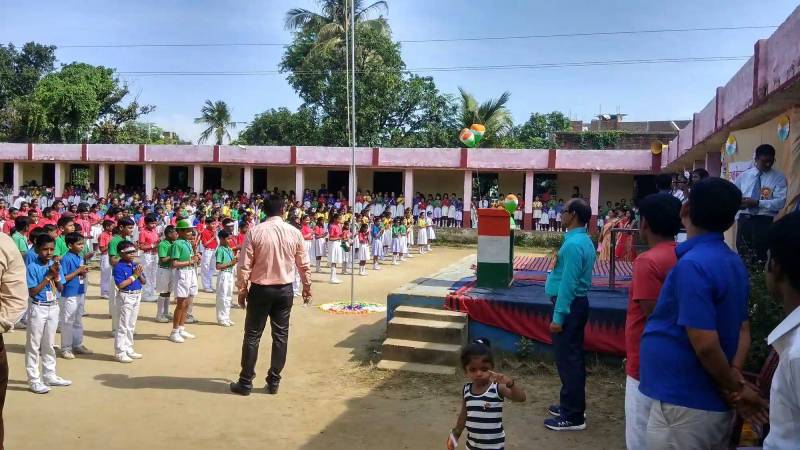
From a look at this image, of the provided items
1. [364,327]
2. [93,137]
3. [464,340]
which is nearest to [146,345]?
[364,327]

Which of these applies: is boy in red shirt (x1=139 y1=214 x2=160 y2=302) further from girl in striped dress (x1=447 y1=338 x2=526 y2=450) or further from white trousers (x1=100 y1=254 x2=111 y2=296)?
girl in striped dress (x1=447 y1=338 x2=526 y2=450)

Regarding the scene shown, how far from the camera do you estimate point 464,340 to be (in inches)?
279

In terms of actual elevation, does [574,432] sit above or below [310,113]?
below

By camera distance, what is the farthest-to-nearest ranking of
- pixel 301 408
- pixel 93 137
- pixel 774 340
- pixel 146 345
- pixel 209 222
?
pixel 93 137 < pixel 209 222 < pixel 146 345 < pixel 301 408 < pixel 774 340

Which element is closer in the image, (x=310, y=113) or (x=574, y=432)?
(x=574, y=432)

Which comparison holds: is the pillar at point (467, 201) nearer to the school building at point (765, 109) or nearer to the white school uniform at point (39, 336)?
the school building at point (765, 109)

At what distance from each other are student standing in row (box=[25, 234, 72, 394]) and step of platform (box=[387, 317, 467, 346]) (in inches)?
133

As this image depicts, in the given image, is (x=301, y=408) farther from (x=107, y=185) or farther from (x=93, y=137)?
(x=93, y=137)

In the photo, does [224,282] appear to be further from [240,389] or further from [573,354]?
[573,354]

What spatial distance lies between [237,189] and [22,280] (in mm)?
24612

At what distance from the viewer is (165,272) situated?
8719 millimetres

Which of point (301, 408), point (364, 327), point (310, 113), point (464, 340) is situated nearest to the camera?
point (301, 408)

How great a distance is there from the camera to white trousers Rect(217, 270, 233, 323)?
349 inches

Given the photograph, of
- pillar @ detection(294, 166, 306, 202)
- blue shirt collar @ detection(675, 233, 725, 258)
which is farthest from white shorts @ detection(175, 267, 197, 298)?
pillar @ detection(294, 166, 306, 202)
